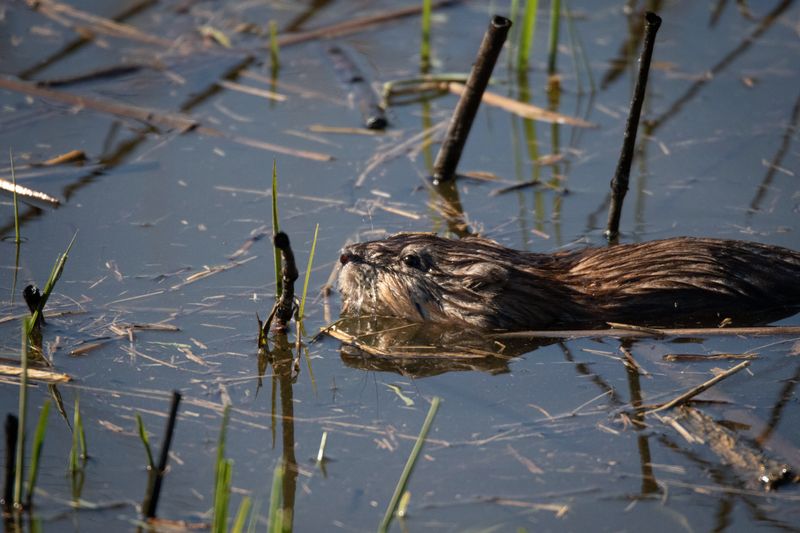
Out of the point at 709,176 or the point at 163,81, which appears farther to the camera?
the point at 163,81

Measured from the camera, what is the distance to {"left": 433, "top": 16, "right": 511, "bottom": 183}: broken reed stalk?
22.6 feet

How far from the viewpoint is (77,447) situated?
4.59 m

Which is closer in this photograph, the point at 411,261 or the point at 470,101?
the point at 411,261

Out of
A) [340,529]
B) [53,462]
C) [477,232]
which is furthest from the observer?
[477,232]

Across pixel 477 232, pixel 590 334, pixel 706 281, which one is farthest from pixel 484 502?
pixel 477 232

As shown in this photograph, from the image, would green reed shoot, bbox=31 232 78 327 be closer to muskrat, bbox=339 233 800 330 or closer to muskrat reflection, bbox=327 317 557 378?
muskrat reflection, bbox=327 317 557 378

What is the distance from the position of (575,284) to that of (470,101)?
1.61 meters

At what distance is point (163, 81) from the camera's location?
28.6ft

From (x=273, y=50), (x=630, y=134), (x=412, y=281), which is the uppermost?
(x=273, y=50)

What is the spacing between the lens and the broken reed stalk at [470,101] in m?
6.88

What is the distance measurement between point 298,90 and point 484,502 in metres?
4.98

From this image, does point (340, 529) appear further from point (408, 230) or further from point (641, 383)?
point (408, 230)

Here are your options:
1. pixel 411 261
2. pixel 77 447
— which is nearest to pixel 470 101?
pixel 411 261

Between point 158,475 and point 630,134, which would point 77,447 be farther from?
point 630,134
